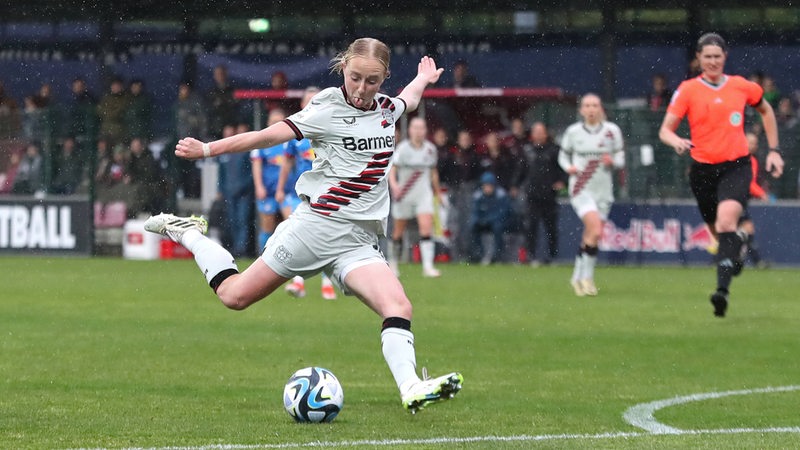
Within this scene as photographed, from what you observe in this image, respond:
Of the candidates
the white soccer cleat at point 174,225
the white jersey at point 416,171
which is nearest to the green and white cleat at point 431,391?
the white soccer cleat at point 174,225

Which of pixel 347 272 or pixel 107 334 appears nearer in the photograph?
pixel 347 272

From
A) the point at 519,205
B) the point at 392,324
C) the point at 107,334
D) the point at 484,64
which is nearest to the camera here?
the point at 392,324

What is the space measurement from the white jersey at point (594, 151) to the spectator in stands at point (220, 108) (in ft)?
32.3

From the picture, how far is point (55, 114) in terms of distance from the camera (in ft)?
87.2

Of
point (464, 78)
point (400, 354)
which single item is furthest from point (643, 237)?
point (400, 354)

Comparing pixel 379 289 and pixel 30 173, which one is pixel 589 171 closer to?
pixel 379 289

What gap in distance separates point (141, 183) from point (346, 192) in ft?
60.2

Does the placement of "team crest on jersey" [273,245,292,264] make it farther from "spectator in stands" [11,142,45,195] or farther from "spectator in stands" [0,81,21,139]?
"spectator in stands" [0,81,21,139]

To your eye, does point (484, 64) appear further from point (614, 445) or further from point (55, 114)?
point (614, 445)

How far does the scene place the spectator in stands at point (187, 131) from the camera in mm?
26000

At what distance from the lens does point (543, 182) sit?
23.9 metres

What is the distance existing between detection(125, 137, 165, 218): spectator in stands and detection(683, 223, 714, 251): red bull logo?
27.8 ft

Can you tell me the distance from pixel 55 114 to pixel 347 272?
19.6 meters

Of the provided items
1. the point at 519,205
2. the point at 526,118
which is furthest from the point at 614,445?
the point at 526,118
